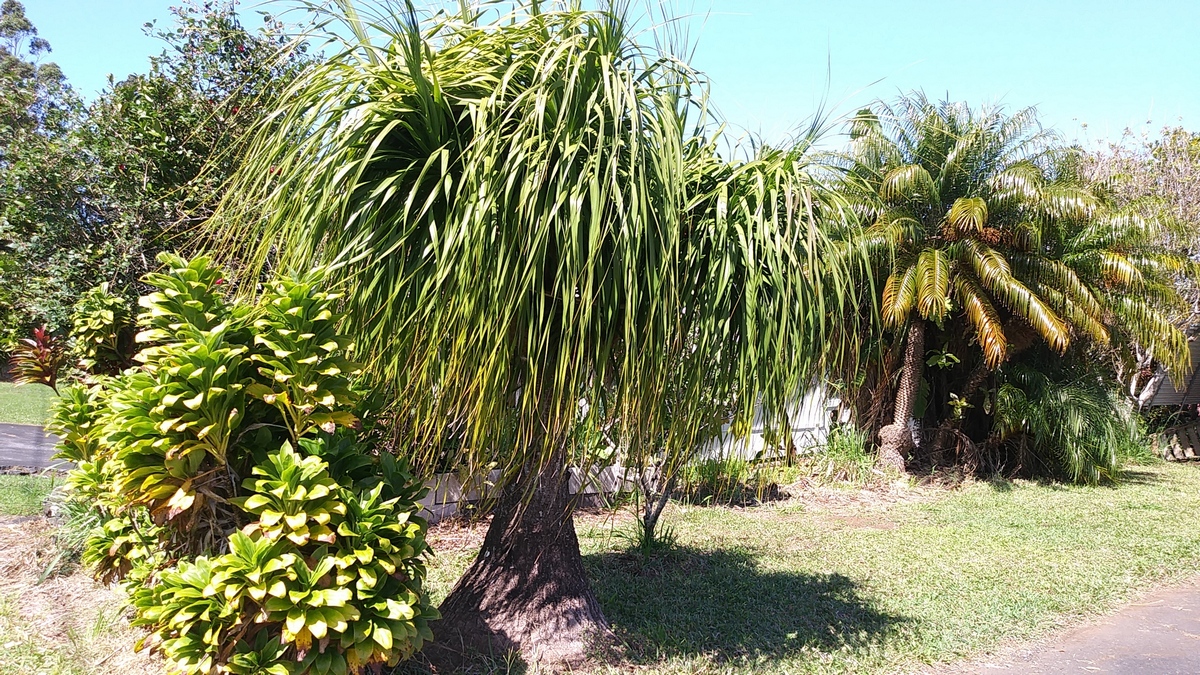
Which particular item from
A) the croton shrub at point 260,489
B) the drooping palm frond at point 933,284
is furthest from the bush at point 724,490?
the croton shrub at point 260,489

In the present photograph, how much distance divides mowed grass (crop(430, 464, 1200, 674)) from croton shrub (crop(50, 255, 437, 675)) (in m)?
1.83

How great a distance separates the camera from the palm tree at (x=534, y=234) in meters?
3.52

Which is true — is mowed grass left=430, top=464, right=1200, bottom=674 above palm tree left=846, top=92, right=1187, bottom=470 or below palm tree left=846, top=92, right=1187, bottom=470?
below

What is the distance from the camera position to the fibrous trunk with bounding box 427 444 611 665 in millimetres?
4578

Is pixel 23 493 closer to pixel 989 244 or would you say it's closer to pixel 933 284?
pixel 933 284

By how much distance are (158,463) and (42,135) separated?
585 centimetres

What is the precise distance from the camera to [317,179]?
12.1ft

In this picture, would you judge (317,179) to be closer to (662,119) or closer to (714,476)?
(662,119)

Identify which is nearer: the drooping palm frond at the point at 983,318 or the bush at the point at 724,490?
the bush at the point at 724,490

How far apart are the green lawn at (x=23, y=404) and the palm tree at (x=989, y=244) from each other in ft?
44.1

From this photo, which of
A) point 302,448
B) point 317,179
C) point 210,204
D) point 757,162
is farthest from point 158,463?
point 210,204

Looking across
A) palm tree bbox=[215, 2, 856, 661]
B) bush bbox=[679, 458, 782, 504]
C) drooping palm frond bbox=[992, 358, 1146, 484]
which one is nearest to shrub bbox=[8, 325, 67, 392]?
palm tree bbox=[215, 2, 856, 661]

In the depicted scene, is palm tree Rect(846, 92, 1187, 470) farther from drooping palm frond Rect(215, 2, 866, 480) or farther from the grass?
the grass

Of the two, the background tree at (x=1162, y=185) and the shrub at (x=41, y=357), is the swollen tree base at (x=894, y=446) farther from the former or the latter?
the shrub at (x=41, y=357)
